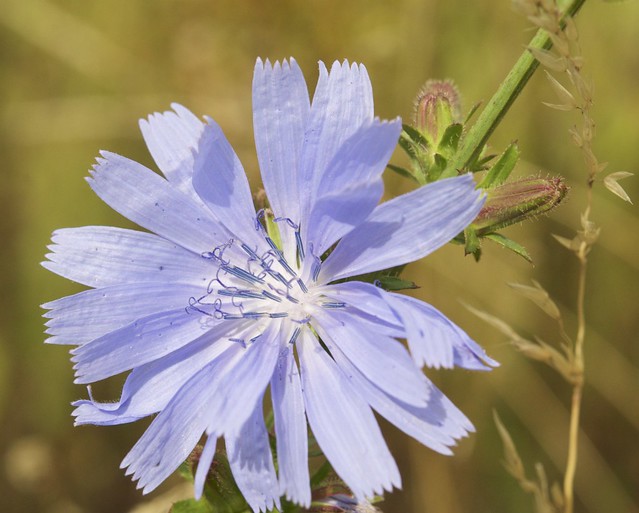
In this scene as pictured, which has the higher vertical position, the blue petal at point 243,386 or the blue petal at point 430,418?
the blue petal at point 430,418

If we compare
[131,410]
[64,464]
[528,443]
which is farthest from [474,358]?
[64,464]

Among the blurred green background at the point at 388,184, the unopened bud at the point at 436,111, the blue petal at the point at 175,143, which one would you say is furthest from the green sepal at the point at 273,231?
the blurred green background at the point at 388,184

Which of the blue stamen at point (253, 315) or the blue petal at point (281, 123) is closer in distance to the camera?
the blue petal at point (281, 123)

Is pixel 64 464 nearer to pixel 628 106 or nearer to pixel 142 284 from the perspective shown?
pixel 142 284

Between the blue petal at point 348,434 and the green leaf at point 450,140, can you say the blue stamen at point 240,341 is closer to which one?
the blue petal at point 348,434

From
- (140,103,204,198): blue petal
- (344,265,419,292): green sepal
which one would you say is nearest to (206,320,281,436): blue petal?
(344,265,419,292): green sepal

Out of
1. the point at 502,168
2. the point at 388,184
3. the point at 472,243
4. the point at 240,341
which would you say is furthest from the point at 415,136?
the point at 388,184

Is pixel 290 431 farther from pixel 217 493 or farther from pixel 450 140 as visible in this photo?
pixel 450 140
